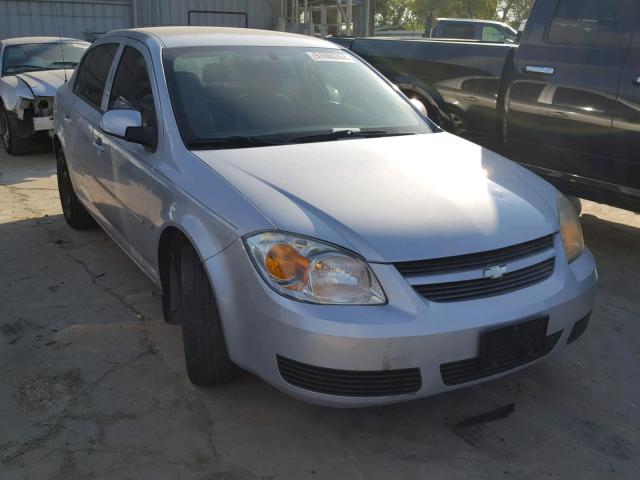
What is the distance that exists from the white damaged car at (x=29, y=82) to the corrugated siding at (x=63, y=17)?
7682 mm

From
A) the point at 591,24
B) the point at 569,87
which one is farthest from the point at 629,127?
the point at 591,24

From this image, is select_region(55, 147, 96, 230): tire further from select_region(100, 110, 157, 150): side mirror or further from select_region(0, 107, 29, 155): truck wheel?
select_region(0, 107, 29, 155): truck wheel

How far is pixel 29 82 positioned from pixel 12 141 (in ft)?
2.58

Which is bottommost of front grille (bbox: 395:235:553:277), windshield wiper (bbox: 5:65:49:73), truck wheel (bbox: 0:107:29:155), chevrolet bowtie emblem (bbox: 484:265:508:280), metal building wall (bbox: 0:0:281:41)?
truck wheel (bbox: 0:107:29:155)

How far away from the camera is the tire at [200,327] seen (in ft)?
9.04

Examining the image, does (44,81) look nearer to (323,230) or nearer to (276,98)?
(276,98)

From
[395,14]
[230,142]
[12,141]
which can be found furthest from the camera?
[395,14]

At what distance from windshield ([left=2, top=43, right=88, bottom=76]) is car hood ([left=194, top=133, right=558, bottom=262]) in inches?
278

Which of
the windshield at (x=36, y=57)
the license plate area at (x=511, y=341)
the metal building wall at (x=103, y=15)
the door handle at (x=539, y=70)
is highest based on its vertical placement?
the metal building wall at (x=103, y=15)

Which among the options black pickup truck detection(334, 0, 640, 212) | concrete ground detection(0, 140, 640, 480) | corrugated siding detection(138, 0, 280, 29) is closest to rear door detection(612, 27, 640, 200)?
black pickup truck detection(334, 0, 640, 212)

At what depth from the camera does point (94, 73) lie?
4.60 m

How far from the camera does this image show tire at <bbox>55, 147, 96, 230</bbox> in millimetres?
5227

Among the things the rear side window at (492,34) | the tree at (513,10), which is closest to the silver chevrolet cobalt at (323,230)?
the rear side window at (492,34)

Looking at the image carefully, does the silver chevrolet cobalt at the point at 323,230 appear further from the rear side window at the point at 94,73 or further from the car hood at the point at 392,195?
the rear side window at the point at 94,73
